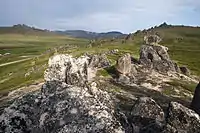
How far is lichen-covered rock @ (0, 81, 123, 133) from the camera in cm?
2292

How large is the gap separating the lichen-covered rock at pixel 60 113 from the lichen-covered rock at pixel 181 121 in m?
3.79

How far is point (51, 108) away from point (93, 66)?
102 m

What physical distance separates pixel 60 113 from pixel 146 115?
9.49 meters

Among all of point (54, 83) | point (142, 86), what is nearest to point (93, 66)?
point (142, 86)

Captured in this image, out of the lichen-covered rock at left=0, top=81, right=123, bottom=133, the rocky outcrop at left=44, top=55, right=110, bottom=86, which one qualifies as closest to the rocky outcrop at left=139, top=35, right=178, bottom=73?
the rocky outcrop at left=44, top=55, right=110, bottom=86

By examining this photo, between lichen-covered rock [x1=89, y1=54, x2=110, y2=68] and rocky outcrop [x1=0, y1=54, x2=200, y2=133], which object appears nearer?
rocky outcrop [x1=0, y1=54, x2=200, y2=133]

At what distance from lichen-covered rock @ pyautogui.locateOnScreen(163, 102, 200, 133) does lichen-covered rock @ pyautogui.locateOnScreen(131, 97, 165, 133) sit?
4734mm

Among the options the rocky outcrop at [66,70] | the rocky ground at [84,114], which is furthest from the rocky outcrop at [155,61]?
the rocky ground at [84,114]

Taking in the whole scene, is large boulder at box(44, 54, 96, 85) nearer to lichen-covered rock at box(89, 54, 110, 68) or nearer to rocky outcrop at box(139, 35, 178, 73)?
lichen-covered rock at box(89, 54, 110, 68)

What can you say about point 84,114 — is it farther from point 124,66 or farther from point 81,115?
point 124,66

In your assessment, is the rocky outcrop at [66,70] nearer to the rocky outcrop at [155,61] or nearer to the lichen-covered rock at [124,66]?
the lichen-covered rock at [124,66]

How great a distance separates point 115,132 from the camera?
882 inches

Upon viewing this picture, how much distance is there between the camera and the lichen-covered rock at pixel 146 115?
3103cm

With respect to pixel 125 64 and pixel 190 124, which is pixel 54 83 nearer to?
pixel 190 124
